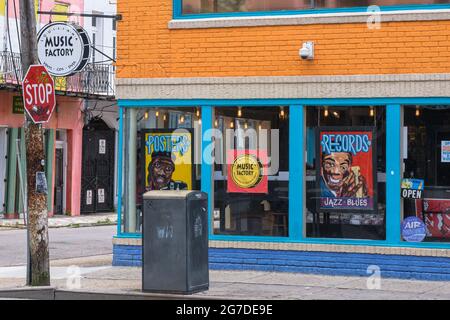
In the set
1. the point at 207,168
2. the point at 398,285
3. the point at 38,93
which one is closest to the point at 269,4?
the point at 207,168

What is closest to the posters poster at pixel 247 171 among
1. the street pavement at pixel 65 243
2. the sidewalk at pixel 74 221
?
the street pavement at pixel 65 243

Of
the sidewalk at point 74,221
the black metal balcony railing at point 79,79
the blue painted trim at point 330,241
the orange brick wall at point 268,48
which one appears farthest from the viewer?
the black metal balcony railing at point 79,79

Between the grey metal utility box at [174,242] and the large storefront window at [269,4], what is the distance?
12.8ft

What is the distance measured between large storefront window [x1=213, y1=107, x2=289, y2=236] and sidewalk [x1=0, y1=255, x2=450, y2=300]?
31.7 inches

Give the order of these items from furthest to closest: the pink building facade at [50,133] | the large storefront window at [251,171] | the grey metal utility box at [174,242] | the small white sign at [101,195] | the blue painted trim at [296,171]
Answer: the small white sign at [101,195] → the pink building facade at [50,133] → the large storefront window at [251,171] → the blue painted trim at [296,171] → the grey metal utility box at [174,242]

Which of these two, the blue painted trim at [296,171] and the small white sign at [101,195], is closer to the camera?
the blue painted trim at [296,171]

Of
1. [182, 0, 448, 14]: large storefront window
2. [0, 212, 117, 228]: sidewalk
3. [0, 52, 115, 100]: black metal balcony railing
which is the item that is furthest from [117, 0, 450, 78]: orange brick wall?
[0, 52, 115, 100]: black metal balcony railing

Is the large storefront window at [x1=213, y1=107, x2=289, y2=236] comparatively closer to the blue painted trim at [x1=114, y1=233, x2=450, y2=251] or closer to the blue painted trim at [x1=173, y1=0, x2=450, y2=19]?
the blue painted trim at [x1=114, y1=233, x2=450, y2=251]

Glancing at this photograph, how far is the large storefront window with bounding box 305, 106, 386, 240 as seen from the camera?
13617mm

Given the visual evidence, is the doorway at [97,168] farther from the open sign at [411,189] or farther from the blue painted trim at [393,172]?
the open sign at [411,189]

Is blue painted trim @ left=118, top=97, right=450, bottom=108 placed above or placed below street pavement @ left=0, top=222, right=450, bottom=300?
above

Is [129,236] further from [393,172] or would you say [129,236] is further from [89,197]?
[89,197]

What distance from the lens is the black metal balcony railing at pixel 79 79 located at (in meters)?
27.4
